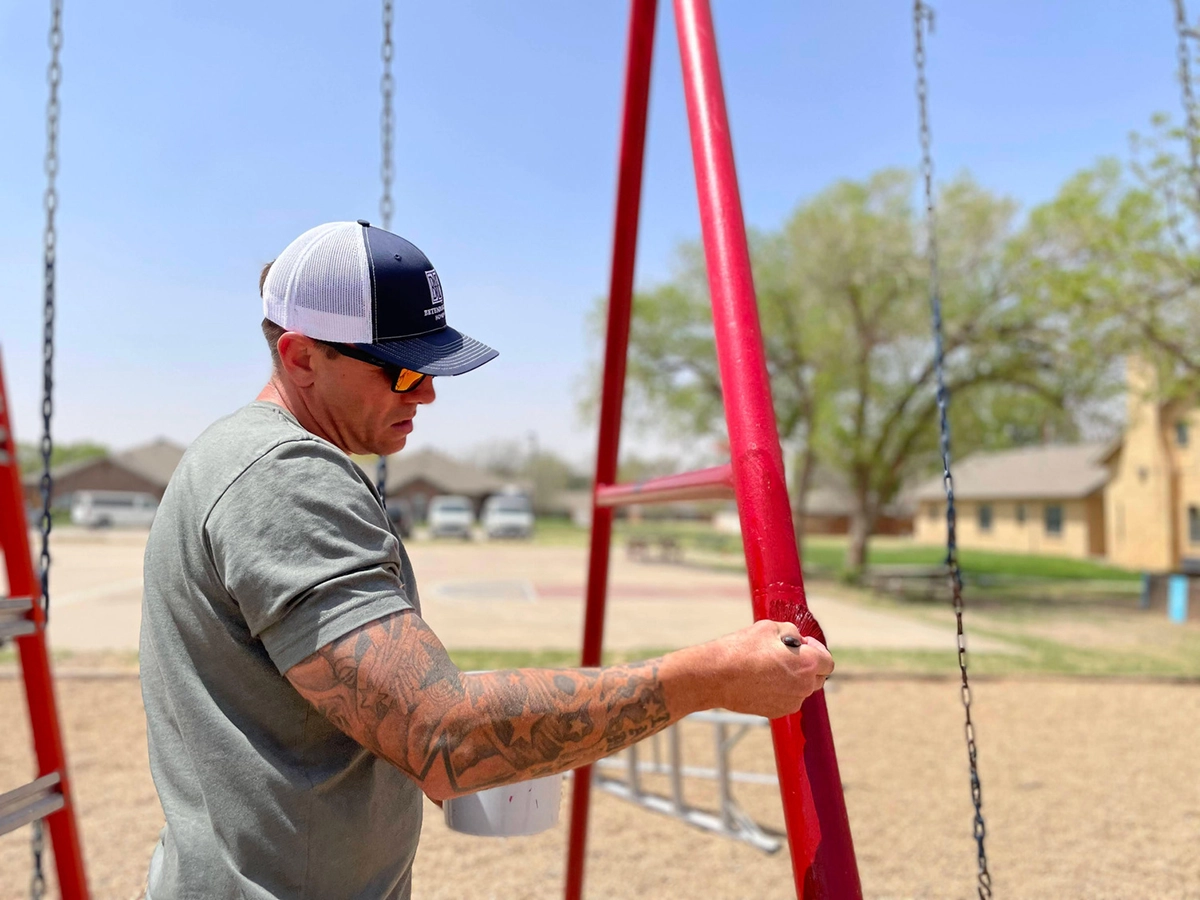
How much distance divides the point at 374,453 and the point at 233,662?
317mm

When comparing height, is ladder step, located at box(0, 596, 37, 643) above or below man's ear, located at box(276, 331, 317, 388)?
below

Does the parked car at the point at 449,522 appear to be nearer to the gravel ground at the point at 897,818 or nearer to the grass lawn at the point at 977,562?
the grass lawn at the point at 977,562

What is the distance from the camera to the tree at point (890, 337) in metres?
17.2

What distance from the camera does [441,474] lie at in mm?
72938

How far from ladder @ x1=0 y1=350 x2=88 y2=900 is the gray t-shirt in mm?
1371

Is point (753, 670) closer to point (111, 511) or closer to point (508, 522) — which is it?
point (508, 522)

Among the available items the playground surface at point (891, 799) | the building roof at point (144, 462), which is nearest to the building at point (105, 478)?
the building roof at point (144, 462)

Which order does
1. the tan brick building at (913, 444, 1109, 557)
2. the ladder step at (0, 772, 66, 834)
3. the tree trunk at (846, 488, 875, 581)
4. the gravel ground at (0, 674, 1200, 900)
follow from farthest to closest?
the tan brick building at (913, 444, 1109, 557)
the tree trunk at (846, 488, 875, 581)
the gravel ground at (0, 674, 1200, 900)
the ladder step at (0, 772, 66, 834)

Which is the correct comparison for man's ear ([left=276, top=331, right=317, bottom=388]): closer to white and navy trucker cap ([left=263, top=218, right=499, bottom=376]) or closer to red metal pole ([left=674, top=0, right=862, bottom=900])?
white and navy trucker cap ([left=263, top=218, right=499, bottom=376])

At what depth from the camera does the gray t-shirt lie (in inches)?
39.4

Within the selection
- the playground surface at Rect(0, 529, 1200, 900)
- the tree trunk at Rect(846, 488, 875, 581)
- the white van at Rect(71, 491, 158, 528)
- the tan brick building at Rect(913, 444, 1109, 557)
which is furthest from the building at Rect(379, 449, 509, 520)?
the playground surface at Rect(0, 529, 1200, 900)

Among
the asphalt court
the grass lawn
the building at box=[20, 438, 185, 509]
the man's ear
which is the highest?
the building at box=[20, 438, 185, 509]

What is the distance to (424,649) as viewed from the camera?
100 centimetres

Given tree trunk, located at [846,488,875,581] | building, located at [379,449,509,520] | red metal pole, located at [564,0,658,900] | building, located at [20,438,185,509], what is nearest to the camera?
red metal pole, located at [564,0,658,900]
